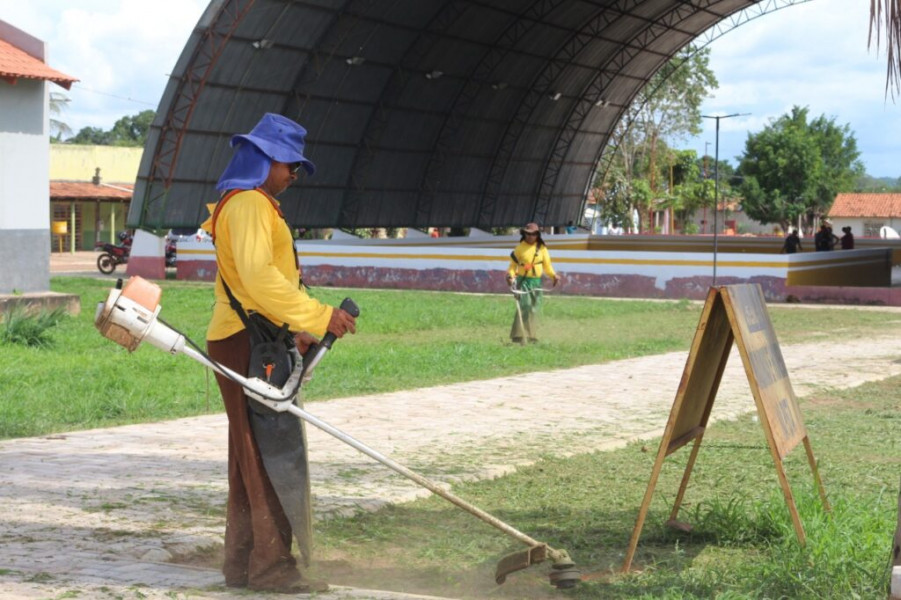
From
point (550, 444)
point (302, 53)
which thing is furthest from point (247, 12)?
point (550, 444)

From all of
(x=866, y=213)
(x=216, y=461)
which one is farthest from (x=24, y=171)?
(x=866, y=213)

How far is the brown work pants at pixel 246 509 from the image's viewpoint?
5102mm

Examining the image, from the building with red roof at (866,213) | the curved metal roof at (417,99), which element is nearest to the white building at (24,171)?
the curved metal roof at (417,99)

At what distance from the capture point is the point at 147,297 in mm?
4941

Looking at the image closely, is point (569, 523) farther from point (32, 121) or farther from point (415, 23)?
point (415, 23)

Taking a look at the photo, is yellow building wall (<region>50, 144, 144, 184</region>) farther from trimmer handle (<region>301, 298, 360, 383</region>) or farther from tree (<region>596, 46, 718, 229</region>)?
trimmer handle (<region>301, 298, 360, 383</region>)

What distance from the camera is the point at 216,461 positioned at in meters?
8.10

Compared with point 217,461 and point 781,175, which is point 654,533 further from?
point 781,175

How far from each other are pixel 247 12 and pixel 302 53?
3414mm

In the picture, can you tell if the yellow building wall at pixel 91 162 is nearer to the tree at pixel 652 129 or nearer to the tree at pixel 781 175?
the tree at pixel 652 129

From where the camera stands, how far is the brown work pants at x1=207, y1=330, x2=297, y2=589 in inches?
201

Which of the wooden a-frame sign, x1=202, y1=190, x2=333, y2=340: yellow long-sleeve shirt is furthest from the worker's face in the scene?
the wooden a-frame sign

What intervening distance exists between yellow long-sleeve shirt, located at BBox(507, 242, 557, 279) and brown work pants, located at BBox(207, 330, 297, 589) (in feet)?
38.1

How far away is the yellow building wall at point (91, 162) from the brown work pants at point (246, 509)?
6196 cm
